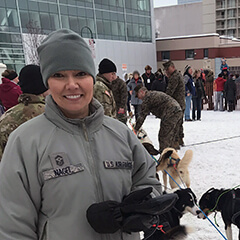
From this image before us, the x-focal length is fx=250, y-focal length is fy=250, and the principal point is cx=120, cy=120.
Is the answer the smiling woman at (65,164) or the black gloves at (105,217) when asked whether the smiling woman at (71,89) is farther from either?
the black gloves at (105,217)

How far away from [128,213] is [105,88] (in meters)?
2.83

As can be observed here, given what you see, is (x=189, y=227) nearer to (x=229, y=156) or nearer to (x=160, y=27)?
(x=229, y=156)

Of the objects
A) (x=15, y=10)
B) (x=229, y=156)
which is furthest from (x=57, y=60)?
(x=15, y=10)

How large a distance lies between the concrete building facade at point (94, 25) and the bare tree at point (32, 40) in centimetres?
13

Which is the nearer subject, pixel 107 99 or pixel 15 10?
pixel 107 99

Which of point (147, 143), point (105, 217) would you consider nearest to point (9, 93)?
point (147, 143)

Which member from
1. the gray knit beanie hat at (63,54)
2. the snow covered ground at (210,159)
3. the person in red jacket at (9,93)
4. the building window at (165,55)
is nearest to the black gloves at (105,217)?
the gray knit beanie hat at (63,54)

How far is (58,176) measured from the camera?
38.4 inches

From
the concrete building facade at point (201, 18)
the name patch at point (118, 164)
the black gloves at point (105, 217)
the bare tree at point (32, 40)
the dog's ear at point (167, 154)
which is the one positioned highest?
the concrete building facade at point (201, 18)

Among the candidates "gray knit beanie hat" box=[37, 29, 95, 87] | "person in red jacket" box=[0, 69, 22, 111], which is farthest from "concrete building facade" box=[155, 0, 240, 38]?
"gray knit beanie hat" box=[37, 29, 95, 87]

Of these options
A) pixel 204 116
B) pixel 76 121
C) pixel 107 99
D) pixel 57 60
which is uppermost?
pixel 57 60

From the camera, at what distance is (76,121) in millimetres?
1070

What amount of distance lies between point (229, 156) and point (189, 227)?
8.63 feet

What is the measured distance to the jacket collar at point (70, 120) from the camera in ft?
3.47
